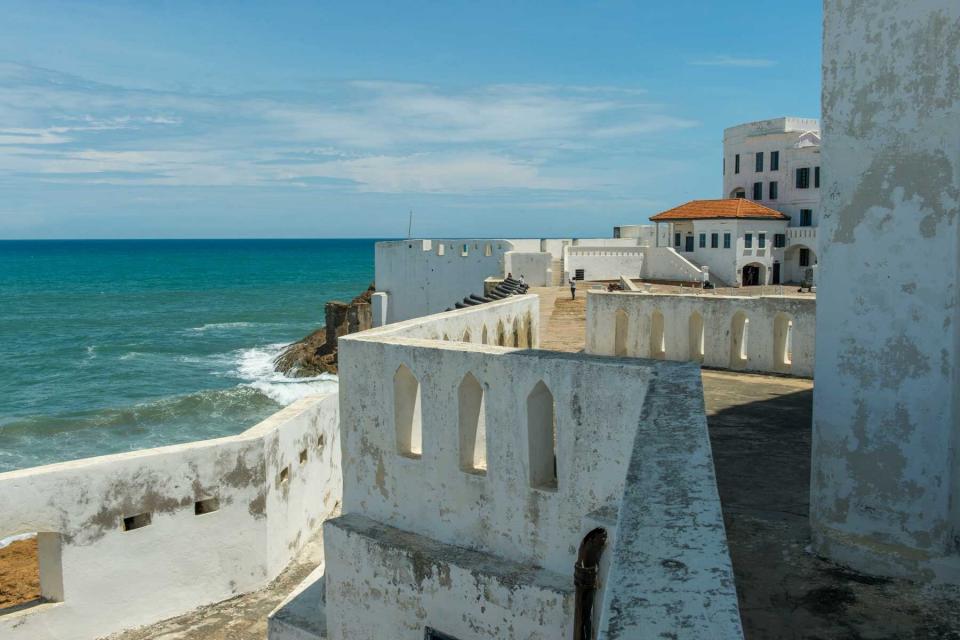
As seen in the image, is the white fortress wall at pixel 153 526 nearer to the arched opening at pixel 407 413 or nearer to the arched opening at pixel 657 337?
the arched opening at pixel 407 413

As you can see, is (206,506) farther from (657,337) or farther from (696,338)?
(696,338)

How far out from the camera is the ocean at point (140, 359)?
30.4 meters

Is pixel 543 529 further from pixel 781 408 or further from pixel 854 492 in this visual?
pixel 781 408

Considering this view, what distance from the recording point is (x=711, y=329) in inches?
476

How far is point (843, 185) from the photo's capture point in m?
5.12

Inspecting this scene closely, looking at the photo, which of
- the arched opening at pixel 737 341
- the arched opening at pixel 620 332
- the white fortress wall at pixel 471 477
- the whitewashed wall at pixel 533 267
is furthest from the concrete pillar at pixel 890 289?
the whitewashed wall at pixel 533 267

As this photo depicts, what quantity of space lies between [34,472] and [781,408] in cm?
860

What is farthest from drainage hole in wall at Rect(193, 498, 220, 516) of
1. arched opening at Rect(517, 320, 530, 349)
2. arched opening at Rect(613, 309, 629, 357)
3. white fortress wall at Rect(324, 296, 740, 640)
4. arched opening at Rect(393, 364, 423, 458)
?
arched opening at Rect(613, 309, 629, 357)

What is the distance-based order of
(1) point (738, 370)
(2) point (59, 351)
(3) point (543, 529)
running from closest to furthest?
(3) point (543, 529), (1) point (738, 370), (2) point (59, 351)

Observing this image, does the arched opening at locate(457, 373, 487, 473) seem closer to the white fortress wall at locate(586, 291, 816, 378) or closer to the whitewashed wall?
the white fortress wall at locate(586, 291, 816, 378)

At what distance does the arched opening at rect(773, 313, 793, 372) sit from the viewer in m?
11.6

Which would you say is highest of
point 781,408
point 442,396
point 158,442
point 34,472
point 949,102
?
point 949,102

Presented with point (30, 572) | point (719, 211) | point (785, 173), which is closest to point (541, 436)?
point (30, 572)

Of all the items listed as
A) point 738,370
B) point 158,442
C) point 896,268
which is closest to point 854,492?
point 896,268
